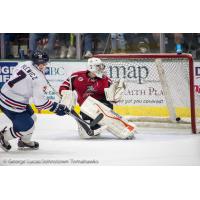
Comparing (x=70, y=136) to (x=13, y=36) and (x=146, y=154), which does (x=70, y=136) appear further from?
(x=13, y=36)

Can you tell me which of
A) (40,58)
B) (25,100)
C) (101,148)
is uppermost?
(40,58)

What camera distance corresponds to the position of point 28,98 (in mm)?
4066

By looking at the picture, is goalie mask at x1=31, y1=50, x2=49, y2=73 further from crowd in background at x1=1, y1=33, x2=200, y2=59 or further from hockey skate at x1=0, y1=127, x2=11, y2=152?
hockey skate at x1=0, y1=127, x2=11, y2=152

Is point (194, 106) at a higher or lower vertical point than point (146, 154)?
higher

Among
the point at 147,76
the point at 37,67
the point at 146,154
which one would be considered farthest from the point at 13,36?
the point at 146,154

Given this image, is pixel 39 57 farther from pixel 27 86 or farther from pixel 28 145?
pixel 28 145

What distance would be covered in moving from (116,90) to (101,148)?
0.41 metres

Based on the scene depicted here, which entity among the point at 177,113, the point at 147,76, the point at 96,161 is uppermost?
the point at 147,76

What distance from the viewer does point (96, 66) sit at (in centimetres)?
400

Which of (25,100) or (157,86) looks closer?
(157,86)

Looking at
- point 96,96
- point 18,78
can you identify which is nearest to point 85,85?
point 96,96

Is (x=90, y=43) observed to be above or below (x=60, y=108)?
above

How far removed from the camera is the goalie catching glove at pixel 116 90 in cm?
399

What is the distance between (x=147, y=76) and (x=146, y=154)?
54cm
